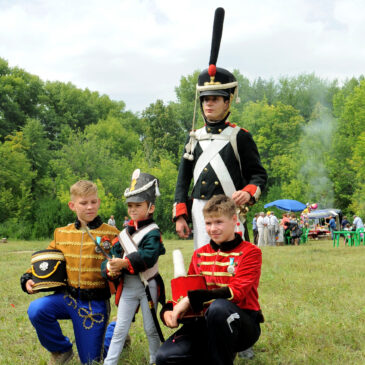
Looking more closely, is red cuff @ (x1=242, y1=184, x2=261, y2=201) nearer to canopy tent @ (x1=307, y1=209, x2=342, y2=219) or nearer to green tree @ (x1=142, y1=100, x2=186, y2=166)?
canopy tent @ (x1=307, y1=209, x2=342, y2=219)

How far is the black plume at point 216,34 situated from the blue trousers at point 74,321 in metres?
2.23

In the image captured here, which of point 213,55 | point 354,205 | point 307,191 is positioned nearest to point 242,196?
point 213,55

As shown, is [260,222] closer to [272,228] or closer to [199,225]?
[272,228]

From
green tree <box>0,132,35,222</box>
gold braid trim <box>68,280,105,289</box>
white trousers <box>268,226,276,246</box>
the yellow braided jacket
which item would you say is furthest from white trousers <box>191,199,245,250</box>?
green tree <box>0,132,35,222</box>

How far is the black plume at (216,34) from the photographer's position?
407cm

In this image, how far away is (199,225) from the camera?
4.16 meters

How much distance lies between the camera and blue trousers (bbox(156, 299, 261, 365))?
3100 millimetres

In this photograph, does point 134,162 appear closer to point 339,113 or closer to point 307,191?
point 307,191

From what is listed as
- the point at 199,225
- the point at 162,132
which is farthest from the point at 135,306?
the point at 162,132

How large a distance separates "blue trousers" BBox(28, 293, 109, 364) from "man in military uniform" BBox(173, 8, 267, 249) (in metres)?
0.96

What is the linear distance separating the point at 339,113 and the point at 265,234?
20.1 m

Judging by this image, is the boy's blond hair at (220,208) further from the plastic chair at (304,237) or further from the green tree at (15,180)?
the green tree at (15,180)

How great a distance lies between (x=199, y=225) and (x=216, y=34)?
1.57 metres

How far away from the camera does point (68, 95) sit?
151 feet
